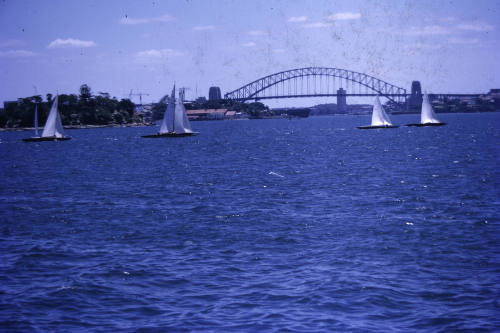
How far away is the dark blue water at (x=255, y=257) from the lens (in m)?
14.0

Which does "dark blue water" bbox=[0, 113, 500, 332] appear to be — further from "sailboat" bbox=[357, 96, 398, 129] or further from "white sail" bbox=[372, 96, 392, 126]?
"white sail" bbox=[372, 96, 392, 126]

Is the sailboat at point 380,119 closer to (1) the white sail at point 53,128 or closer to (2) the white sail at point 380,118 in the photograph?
(2) the white sail at point 380,118

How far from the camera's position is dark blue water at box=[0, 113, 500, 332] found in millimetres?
14008

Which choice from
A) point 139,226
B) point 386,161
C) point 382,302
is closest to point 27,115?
point 386,161

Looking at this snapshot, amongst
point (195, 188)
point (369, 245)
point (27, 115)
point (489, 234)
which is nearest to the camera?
point (369, 245)

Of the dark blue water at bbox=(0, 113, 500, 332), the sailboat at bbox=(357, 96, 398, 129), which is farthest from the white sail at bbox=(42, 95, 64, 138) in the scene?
the dark blue water at bbox=(0, 113, 500, 332)

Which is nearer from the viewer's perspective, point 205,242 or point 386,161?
point 205,242

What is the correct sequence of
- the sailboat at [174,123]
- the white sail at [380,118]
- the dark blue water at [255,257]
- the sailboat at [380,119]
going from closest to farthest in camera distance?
the dark blue water at [255,257]
the sailboat at [174,123]
the sailboat at [380,119]
the white sail at [380,118]

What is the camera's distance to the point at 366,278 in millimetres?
16500

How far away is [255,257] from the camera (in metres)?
19.1

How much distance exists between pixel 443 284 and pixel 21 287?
36.2ft

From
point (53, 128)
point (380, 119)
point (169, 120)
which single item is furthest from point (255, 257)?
point (380, 119)

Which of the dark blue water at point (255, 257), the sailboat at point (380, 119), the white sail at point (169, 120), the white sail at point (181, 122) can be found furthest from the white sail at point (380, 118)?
the dark blue water at point (255, 257)

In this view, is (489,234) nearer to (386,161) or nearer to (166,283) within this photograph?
(166,283)
